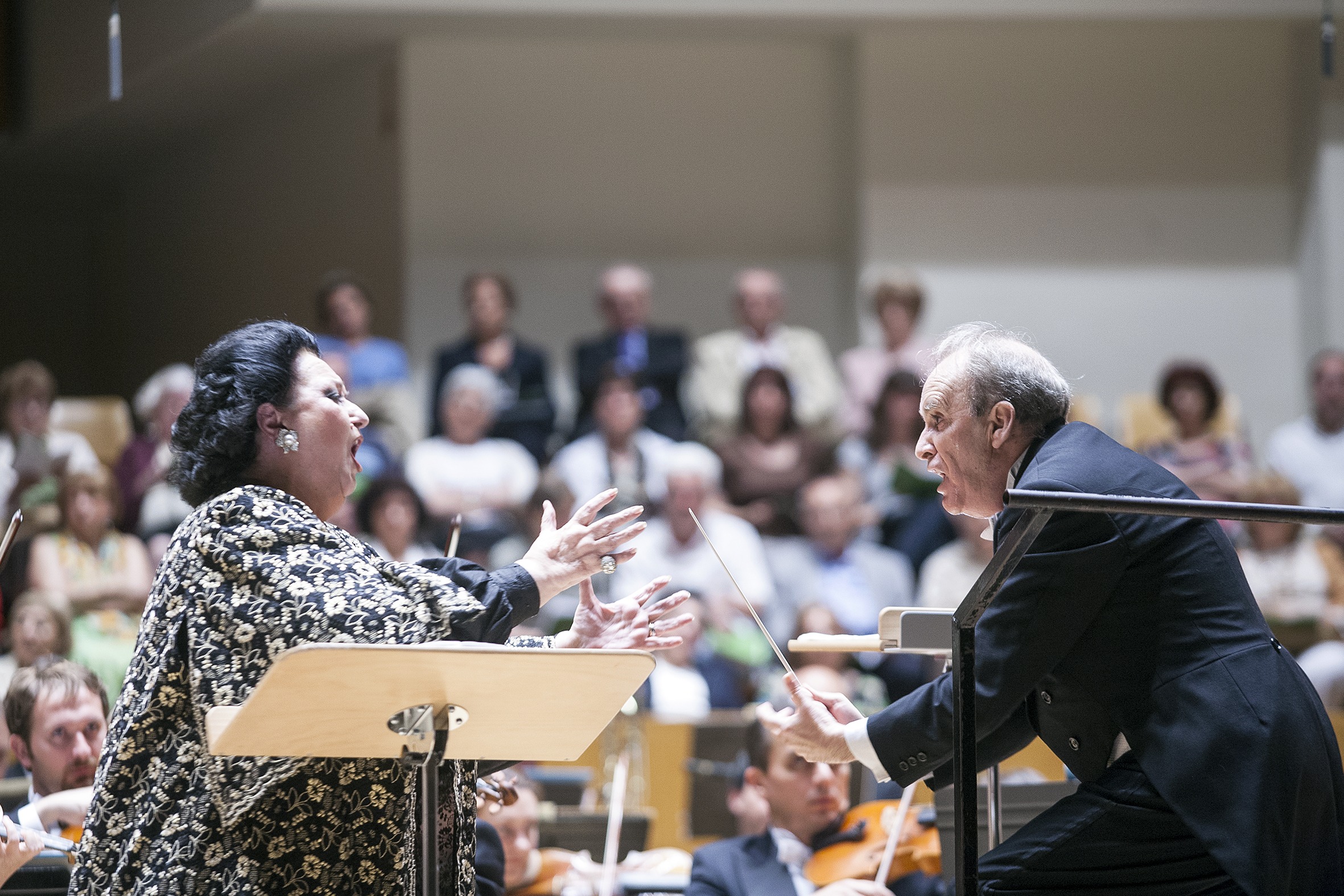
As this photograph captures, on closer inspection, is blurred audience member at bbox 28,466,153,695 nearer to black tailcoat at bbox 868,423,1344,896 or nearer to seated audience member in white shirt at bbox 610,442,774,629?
seated audience member in white shirt at bbox 610,442,774,629

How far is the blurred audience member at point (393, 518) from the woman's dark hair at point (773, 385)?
1351 mm

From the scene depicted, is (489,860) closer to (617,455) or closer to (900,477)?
(617,455)

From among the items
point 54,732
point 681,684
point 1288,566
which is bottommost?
point 681,684

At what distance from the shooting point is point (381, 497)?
545 cm

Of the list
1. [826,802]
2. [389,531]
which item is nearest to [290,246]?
[389,531]

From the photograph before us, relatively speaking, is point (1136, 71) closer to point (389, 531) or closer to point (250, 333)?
point (389, 531)

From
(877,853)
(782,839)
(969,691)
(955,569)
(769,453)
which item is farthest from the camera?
(769,453)

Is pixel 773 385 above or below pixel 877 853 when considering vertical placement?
above

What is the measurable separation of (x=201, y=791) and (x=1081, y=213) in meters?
6.49


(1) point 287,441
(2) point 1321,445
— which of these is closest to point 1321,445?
(2) point 1321,445

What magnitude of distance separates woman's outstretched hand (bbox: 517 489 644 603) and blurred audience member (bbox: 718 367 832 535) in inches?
143

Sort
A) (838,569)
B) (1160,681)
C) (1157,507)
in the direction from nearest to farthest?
(1157,507)
(1160,681)
(838,569)

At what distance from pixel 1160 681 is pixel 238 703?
47.1 inches

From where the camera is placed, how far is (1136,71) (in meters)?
7.82
